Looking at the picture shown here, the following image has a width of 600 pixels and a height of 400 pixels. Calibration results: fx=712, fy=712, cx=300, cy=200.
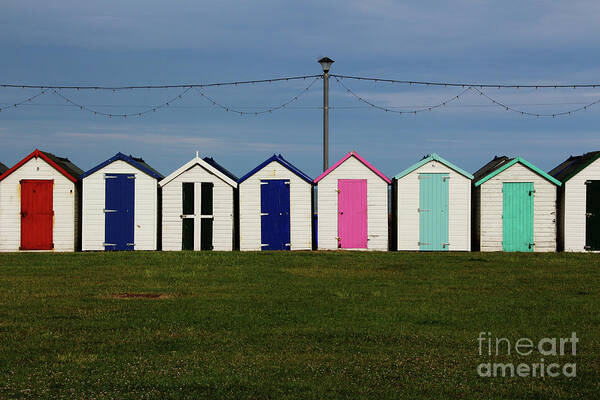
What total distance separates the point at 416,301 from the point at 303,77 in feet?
55.4

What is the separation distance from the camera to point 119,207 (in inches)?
963

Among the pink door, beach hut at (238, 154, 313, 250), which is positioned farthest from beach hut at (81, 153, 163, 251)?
the pink door

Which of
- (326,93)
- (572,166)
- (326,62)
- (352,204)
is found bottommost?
(352,204)

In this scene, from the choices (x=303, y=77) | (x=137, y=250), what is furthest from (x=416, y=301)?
(x=303, y=77)

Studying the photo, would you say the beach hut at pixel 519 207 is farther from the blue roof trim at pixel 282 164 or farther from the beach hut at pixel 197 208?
the beach hut at pixel 197 208

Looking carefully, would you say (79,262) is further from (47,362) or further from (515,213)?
(515,213)

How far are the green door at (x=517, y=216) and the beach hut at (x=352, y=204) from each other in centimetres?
409

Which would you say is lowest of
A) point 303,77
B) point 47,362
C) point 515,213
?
point 47,362

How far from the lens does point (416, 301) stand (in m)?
13.2

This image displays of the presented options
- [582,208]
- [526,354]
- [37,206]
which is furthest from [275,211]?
[526,354]

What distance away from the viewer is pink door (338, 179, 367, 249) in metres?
24.3

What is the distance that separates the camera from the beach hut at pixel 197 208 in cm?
2444

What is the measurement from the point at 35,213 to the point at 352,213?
35.6ft

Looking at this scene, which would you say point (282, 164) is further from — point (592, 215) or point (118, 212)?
point (592, 215)
